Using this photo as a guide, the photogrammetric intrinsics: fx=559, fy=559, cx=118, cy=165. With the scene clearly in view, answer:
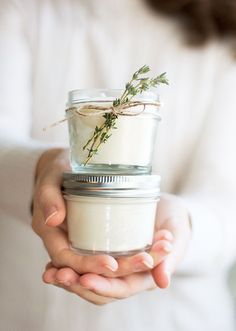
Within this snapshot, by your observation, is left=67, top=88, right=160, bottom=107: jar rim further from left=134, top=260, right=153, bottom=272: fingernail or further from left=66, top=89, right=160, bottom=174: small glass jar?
left=134, top=260, right=153, bottom=272: fingernail

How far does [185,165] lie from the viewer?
68cm

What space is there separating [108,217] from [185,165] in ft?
0.86

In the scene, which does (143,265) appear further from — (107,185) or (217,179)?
(217,179)

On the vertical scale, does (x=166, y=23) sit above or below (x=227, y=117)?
above

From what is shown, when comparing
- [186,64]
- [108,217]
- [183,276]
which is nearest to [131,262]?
[108,217]

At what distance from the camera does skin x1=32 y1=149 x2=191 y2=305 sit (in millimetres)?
430

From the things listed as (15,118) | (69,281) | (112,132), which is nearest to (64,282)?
(69,281)

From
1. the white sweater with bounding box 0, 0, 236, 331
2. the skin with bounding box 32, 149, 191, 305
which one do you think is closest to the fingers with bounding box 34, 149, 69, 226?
the skin with bounding box 32, 149, 191, 305

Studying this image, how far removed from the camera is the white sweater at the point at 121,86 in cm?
63

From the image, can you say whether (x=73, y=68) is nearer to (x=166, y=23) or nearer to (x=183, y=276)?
(x=166, y=23)

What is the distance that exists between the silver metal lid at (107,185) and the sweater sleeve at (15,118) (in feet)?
0.34

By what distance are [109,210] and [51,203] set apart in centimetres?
5

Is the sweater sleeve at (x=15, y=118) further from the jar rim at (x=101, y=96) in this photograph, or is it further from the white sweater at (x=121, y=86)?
the jar rim at (x=101, y=96)

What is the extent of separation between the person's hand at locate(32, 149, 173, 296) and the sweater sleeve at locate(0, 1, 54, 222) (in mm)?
56
